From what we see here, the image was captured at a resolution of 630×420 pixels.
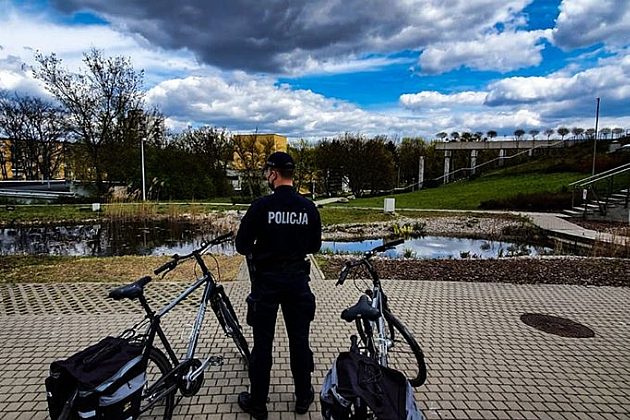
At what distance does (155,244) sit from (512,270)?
9903 millimetres

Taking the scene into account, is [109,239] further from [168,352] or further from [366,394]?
[366,394]

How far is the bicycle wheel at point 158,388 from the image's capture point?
271 centimetres

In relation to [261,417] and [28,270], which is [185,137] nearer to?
[28,270]

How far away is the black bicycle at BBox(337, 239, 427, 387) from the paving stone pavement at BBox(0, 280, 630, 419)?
→ 216 mm

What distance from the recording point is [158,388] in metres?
2.77

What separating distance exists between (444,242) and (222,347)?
1019cm

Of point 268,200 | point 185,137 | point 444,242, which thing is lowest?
point 444,242

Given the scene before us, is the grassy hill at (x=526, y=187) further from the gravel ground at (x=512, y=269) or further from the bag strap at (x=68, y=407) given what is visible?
the bag strap at (x=68, y=407)

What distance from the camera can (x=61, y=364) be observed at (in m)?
2.13

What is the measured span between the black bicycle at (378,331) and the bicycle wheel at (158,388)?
1320 millimetres

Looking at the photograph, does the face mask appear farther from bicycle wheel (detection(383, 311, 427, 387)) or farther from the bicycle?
bicycle wheel (detection(383, 311, 427, 387))

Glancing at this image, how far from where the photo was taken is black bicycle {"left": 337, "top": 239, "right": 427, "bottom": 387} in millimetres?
2718

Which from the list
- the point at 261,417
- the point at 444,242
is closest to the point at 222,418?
the point at 261,417

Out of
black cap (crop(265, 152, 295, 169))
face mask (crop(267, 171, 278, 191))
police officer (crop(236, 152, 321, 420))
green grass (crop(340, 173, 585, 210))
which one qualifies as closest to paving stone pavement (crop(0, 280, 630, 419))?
police officer (crop(236, 152, 321, 420))
